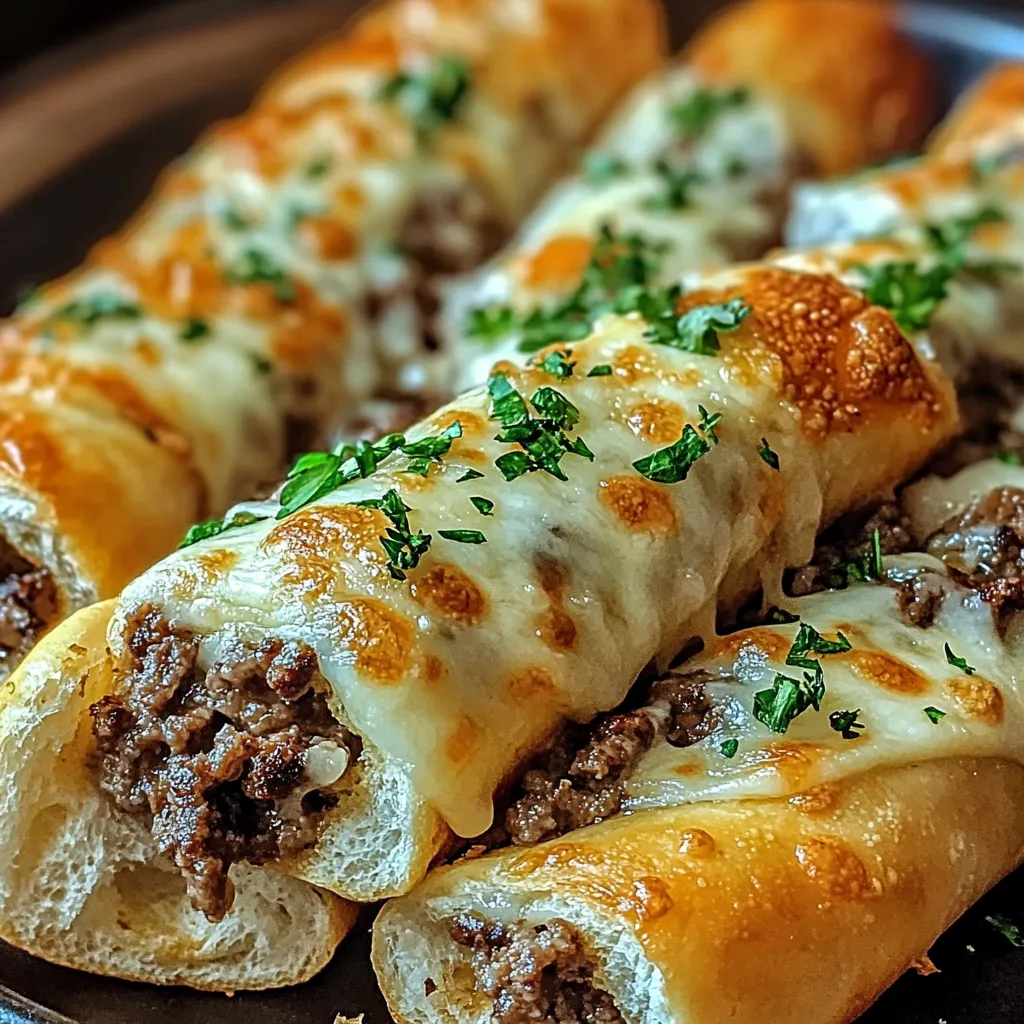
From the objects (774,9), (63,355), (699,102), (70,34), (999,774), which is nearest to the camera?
(999,774)

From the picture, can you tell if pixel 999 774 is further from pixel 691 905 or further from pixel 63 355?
pixel 63 355

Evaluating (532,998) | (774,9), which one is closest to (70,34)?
(774,9)

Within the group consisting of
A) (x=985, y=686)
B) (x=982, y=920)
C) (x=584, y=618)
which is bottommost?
(x=982, y=920)

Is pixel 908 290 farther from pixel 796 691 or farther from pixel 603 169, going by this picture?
pixel 603 169

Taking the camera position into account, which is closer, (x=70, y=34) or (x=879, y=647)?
(x=879, y=647)

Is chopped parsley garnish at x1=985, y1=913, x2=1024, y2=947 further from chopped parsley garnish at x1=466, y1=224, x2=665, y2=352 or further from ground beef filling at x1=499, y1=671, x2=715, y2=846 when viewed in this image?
chopped parsley garnish at x1=466, y1=224, x2=665, y2=352

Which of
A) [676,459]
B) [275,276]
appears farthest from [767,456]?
[275,276]
